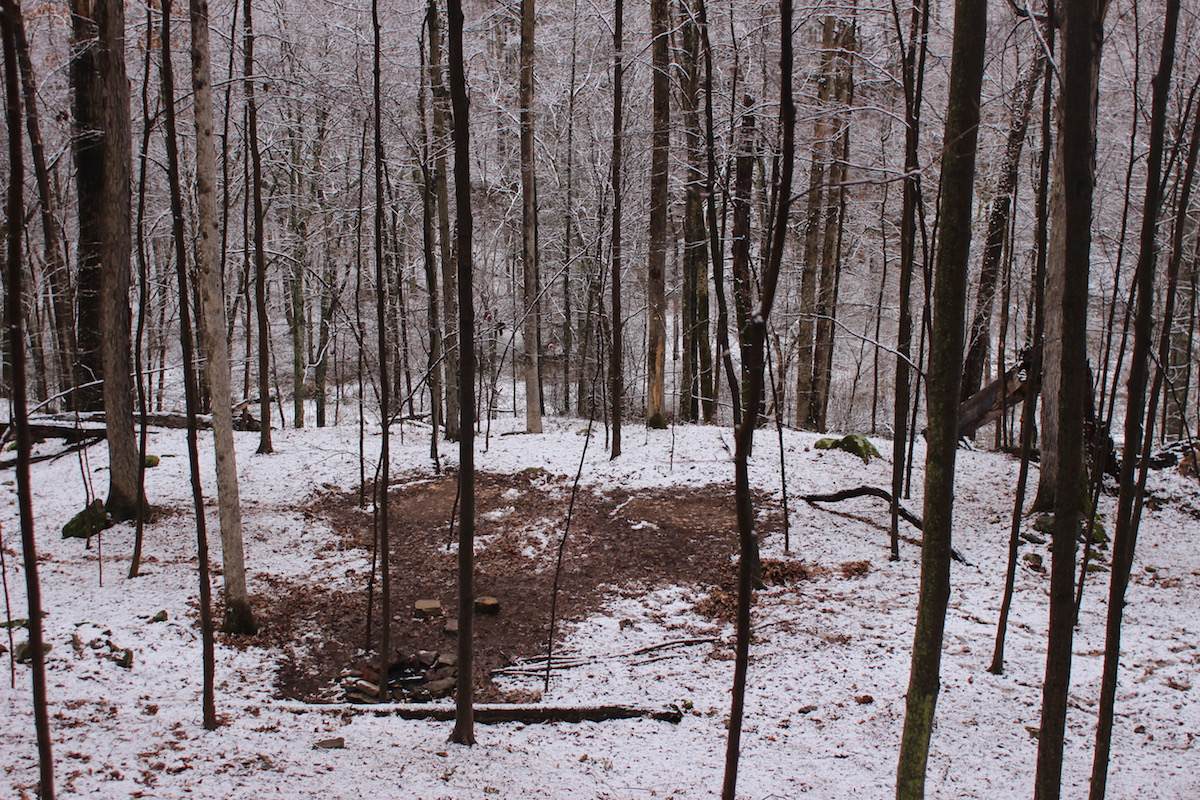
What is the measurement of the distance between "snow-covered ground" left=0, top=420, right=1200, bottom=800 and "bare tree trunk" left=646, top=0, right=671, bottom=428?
4473 mm

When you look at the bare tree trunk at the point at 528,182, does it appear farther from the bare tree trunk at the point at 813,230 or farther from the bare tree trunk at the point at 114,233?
the bare tree trunk at the point at 114,233

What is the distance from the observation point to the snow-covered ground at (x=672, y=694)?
10.6 ft

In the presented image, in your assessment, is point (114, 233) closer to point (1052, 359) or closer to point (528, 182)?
point (528, 182)

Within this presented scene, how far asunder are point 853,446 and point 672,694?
6289mm

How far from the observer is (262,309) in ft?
32.8

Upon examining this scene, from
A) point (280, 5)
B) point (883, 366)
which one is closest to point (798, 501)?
point (280, 5)

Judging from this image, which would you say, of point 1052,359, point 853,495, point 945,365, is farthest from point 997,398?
point 945,365

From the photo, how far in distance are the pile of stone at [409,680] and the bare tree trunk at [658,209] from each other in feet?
22.3

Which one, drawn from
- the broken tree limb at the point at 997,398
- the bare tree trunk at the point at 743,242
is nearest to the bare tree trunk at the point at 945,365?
the bare tree trunk at the point at 743,242

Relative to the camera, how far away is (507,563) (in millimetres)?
6988

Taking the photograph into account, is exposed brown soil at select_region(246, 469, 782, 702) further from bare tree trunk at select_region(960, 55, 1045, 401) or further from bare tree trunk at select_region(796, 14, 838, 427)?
bare tree trunk at select_region(796, 14, 838, 427)

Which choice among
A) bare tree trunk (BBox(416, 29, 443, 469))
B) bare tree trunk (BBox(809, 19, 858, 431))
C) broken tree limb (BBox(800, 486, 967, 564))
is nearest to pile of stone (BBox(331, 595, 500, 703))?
broken tree limb (BBox(800, 486, 967, 564))

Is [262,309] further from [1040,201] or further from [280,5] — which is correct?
[1040,201]

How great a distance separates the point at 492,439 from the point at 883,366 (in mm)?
16544
